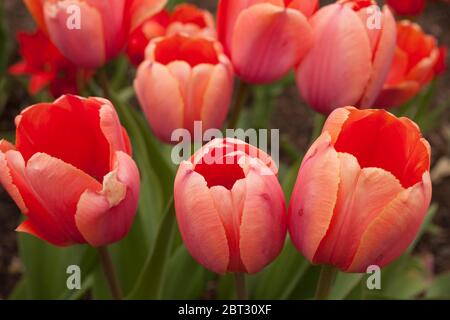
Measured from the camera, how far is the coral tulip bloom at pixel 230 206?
24.3 inches

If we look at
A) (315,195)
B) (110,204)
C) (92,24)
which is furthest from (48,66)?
(315,195)

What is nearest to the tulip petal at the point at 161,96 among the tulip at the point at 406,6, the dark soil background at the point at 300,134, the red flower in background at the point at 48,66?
the red flower in background at the point at 48,66

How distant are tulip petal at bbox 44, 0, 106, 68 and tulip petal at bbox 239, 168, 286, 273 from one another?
0.34 metres

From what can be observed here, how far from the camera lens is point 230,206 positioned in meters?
0.63

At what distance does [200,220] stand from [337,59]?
28 centimetres

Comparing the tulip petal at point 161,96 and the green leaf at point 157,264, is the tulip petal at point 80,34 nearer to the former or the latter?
the tulip petal at point 161,96

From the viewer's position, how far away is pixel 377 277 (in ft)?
2.53

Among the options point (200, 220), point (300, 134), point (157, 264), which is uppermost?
point (200, 220)

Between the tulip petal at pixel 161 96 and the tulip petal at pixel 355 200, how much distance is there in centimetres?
27

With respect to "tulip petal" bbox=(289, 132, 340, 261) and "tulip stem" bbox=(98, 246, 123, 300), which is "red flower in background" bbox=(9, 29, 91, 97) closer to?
"tulip stem" bbox=(98, 246, 123, 300)

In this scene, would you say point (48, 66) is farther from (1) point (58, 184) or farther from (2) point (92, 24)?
(1) point (58, 184)
